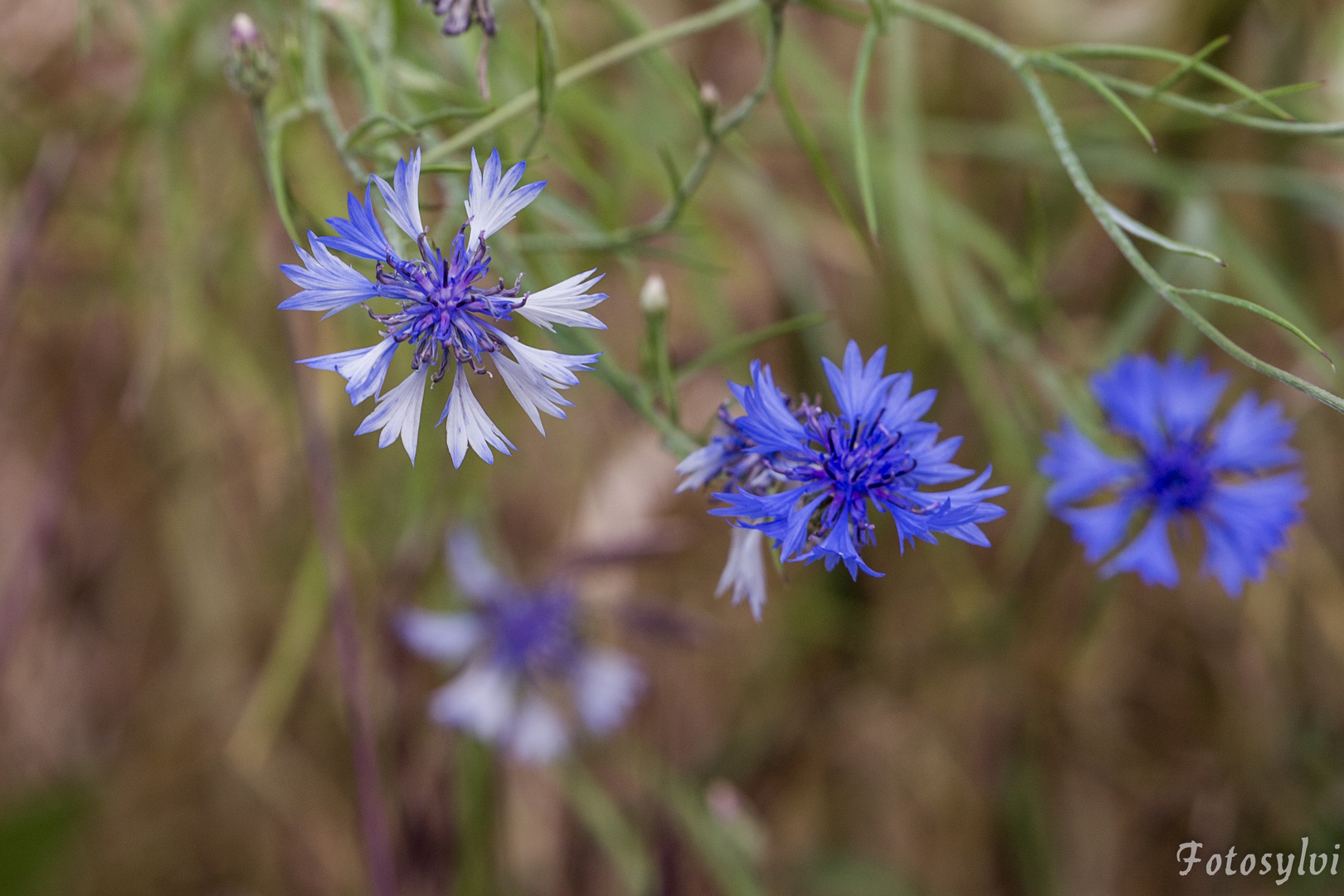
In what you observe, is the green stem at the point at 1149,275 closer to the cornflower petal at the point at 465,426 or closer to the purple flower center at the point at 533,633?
the cornflower petal at the point at 465,426

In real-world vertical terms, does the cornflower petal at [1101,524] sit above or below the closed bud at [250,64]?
below

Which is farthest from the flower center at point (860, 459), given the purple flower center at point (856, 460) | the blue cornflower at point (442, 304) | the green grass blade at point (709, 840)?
the green grass blade at point (709, 840)

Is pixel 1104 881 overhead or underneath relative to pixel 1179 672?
underneath

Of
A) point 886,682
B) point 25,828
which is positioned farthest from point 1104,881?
point 25,828

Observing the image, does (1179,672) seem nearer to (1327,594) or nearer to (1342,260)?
(1327,594)

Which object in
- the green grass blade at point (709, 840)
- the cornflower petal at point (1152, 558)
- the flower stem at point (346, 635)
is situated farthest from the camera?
the green grass blade at point (709, 840)

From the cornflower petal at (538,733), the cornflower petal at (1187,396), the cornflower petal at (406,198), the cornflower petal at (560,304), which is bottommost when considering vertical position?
the cornflower petal at (538,733)
